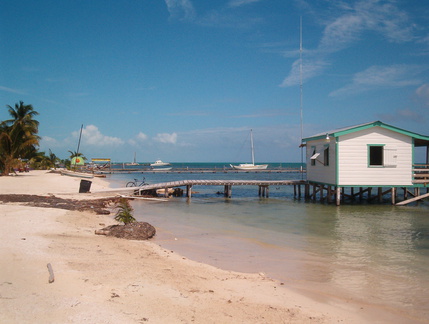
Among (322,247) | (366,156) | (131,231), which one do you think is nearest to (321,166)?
(366,156)

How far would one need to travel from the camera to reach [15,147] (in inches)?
1289

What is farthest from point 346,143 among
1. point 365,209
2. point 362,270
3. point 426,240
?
point 362,270

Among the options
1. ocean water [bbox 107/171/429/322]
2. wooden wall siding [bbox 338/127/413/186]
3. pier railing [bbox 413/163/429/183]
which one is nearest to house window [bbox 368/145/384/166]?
wooden wall siding [bbox 338/127/413/186]

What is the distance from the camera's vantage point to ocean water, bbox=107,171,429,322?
7.02 meters

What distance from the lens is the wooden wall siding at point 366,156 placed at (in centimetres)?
2062

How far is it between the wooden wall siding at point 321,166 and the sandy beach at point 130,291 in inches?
595

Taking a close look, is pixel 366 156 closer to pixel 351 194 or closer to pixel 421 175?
pixel 421 175

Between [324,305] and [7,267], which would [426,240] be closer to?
[324,305]

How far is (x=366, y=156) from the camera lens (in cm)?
2080

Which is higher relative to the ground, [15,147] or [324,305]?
[15,147]

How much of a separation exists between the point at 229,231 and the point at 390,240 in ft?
18.8

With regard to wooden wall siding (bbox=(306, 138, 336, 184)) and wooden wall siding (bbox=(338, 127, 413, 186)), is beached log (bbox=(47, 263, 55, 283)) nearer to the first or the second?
wooden wall siding (bbox=(338, 127, 413, 186))

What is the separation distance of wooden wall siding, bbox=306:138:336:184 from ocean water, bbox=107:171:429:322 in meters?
2.92

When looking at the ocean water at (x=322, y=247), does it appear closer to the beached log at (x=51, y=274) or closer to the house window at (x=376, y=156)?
the beached log at (x=51, y=274)
